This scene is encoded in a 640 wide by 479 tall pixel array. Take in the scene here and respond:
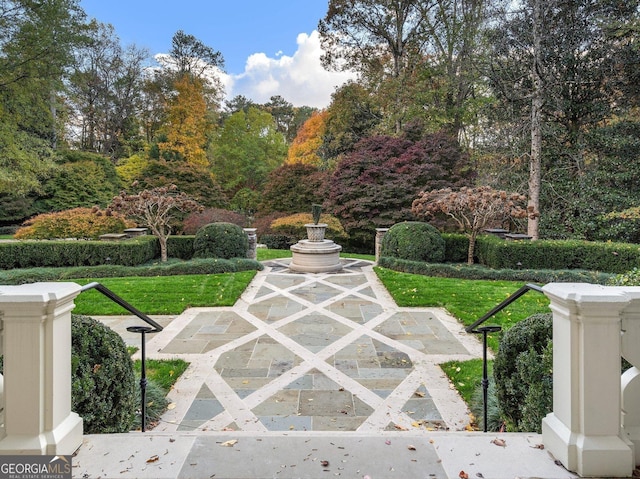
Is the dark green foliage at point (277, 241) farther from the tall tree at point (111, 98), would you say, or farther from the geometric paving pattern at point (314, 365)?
the tall tree at point (111, 98)

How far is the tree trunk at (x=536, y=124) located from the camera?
12.0m

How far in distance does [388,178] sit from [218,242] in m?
6.87

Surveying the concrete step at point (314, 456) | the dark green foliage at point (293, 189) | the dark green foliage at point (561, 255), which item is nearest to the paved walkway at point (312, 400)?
the concrete step at point (314, 456)

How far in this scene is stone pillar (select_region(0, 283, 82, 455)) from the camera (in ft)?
6.04

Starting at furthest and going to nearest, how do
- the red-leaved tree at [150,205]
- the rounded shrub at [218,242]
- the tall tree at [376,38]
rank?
the tall tree at [376,38]
the rounded shrub at [218,242]
the red-leaved tree at [150,205]

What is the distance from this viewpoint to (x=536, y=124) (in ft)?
40.9

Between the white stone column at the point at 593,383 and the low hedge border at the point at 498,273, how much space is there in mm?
7362

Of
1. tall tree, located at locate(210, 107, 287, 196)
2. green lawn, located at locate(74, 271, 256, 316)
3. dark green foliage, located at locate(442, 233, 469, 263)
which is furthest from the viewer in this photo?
tall tree, located at locate(210, 107, 287, 196)

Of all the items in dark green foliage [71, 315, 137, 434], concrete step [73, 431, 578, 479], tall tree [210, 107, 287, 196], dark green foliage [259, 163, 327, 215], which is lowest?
concrete step [73, 431, 578, 479]

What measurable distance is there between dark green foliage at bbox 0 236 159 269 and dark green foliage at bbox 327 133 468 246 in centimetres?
775

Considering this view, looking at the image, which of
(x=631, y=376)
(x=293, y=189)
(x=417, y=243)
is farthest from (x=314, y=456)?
(x=293, y=189)

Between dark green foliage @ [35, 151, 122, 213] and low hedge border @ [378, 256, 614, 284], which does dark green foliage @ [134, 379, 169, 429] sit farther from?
dark green foliage @ [35, 151, 122, 213]

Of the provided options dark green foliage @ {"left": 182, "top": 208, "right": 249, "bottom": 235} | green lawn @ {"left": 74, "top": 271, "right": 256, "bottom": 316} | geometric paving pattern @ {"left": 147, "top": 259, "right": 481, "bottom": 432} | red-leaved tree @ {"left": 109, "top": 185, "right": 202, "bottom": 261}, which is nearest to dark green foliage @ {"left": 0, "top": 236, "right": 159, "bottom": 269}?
red-leaved tree @ {"left": 109, "top": 185, "right": 202, "bottom": 261}

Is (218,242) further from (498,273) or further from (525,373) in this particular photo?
(525,373)
